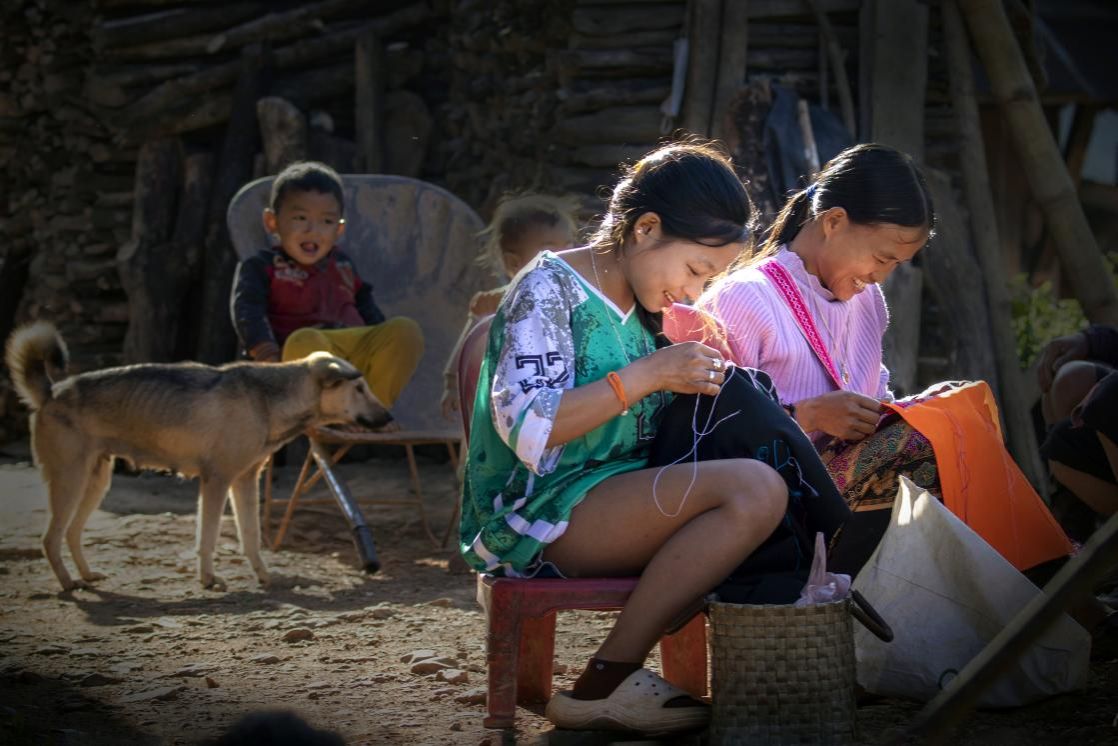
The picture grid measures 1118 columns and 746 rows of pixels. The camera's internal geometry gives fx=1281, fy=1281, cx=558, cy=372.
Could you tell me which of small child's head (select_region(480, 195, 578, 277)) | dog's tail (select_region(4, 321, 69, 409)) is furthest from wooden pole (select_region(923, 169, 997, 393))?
dog's tail (select_region(4, 321, 69, 409))

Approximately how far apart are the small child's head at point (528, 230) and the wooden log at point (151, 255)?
4304 mm

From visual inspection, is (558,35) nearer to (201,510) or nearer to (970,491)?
(201,510)

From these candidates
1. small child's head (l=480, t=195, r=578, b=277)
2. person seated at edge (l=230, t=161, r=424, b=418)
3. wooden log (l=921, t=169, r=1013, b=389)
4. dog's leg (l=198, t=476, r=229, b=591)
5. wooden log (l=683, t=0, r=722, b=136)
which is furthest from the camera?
wooden log (l=683, t=0, r=722, b=136)

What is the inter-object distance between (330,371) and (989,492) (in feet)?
10.6

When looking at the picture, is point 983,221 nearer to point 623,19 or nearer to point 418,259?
point 623,19

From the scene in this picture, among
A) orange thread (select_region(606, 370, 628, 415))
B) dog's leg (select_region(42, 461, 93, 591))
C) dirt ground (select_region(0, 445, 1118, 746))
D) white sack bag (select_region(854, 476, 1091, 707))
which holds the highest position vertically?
orange thread (select_region(606, 370, 628, 415))

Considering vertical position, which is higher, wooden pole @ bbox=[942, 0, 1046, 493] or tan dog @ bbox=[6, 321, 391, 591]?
wooden pole @ bbox=[942, 0, 1046, 493]

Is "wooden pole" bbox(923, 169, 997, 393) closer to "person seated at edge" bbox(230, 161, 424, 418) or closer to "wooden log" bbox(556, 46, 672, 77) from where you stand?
"wooden log" bbox(556, 46, 672, 77)

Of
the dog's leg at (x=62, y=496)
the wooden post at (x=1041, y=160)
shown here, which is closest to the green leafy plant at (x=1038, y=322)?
the wooden post at (x=1041, y=160)

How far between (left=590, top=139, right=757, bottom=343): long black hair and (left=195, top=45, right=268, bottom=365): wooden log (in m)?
5.90

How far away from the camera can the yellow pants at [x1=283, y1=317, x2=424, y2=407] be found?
6.13 metres

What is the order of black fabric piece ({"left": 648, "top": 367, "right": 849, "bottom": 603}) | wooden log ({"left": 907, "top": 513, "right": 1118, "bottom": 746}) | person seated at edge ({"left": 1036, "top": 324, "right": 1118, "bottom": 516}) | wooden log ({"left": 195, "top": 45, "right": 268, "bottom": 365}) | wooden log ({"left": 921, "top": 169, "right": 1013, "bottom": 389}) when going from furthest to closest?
wooden log ({"left": 195, "top": 45, "right": 268, "bottom": 365}) → wooden log ({"left": 921, "top": 169, "right": 1013, "bottom": 389}) → person seated at edge ({"left": 1036, "top": 324, "right": 1118, "bottom": 516}) → black fabric piece ({"left": 648, "top": 367, "right": 849, "bottom": 603}) → wooden log ({"left": 907, "top": 513, "right": 1118, "bottom": 746})

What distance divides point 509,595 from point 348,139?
6.93 m

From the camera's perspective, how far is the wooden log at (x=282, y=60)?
29.7 ft
